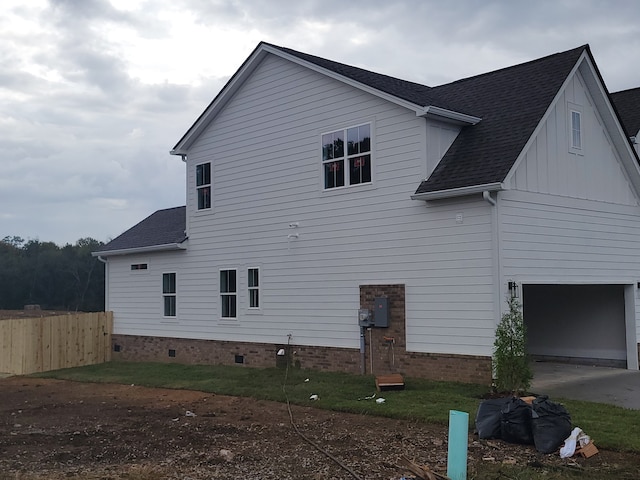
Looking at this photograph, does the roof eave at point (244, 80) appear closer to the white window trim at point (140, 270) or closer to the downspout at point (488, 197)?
the downspout at point (488, 197)

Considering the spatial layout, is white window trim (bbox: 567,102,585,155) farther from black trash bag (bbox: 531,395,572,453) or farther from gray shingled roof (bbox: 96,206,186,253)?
gray shingled roof (bbox: 96,206,186,253)

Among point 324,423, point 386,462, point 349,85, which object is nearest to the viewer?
point 386,462

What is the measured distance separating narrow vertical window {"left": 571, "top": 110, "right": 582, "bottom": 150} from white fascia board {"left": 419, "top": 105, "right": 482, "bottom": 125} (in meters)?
2.14

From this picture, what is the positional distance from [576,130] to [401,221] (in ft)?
14.9

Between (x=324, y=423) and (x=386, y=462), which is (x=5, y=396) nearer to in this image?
(x=324, y=423)

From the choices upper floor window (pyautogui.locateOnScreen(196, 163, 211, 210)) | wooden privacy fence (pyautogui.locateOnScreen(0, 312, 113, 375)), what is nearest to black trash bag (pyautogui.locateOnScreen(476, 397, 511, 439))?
upper floor window (pyautogui.locateOnScreen(196, 163, 211, 210))

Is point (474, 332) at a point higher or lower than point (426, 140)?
lower

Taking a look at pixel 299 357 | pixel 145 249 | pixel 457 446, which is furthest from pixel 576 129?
pixel 145 249

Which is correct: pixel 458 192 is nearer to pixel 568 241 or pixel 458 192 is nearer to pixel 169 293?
pixel 568 241

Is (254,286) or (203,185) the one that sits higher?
(203,185)

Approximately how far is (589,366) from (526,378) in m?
6.08

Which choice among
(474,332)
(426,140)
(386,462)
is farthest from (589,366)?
(386,462)

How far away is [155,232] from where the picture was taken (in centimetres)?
Answer: 2317

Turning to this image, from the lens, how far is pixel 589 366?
17.4 m
